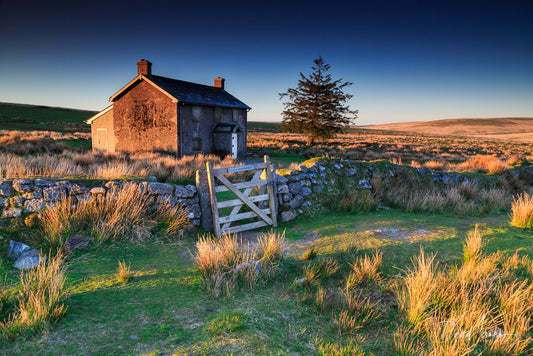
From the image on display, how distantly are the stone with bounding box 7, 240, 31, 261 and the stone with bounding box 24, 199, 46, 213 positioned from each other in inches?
37.0

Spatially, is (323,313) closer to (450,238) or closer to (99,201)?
(450,238)

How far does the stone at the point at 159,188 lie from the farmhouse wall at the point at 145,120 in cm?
1361

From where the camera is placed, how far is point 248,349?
11.0 ft

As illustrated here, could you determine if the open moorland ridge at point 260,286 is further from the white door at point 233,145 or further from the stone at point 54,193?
Result: the white door at point 233,145

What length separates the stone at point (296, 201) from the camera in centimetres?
923

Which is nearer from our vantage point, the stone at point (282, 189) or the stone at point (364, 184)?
the stone at point (282, 189)

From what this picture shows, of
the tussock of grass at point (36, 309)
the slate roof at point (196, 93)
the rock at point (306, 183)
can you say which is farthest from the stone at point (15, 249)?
the slate roof at point (196, 93)

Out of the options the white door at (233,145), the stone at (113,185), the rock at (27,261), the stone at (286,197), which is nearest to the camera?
the rock at (27,261)

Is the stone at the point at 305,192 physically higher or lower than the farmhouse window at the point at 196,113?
lower

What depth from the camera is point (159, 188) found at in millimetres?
7613

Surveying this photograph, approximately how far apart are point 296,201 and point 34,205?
6494mm

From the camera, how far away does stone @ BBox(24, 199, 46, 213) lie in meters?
6.32

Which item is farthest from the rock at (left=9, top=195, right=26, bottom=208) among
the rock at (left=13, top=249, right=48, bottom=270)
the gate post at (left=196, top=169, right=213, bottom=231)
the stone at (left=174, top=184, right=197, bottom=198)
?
the gate post at (left=196, top=169, right=213, bottom=231)

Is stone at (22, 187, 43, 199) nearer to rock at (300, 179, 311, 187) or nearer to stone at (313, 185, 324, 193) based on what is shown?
rock at (300, 179, 311, 187)
